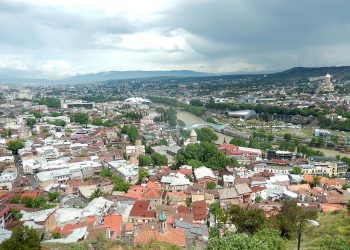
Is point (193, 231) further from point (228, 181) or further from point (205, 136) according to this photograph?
point (205, 136)

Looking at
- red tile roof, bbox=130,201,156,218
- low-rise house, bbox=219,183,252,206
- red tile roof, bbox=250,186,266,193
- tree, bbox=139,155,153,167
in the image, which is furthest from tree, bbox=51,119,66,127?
red tile roof, bbox=130,201,156,218

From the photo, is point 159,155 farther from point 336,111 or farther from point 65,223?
point 336,111

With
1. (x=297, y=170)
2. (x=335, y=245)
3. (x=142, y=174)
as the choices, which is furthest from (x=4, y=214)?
(x=297, y=170)

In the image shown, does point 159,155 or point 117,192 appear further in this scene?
point 159,155

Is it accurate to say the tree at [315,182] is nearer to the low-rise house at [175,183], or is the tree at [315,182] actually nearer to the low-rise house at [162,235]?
the low-rise house at [175,183]

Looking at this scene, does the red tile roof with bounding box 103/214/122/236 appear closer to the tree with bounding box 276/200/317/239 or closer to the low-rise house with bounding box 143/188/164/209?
the low-rise house with bounding box 143/188/164/209

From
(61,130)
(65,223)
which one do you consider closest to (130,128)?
(61,130)
